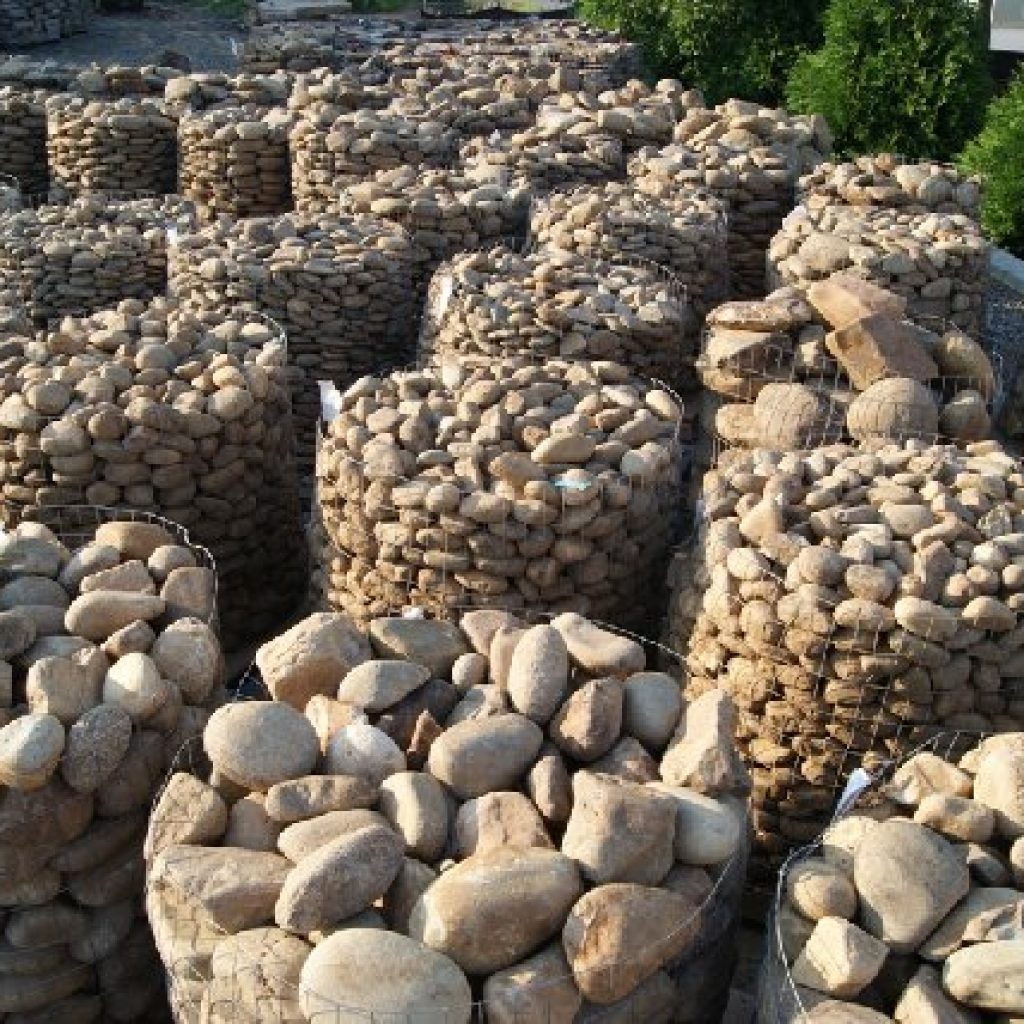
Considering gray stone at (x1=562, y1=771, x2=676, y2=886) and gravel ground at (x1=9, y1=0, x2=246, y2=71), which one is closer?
gray stone at (x1=562, y1=771, x2=676, y2=886)

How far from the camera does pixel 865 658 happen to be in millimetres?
4770

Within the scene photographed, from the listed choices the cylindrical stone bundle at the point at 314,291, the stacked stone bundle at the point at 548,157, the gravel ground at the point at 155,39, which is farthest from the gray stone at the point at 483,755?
the gravel ground at the point at 155,39

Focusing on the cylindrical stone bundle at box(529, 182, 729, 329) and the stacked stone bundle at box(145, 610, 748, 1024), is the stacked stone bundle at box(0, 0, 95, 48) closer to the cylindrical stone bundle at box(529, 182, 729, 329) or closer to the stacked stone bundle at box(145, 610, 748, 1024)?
the cylindrical stone bundle at box(529, 182, 729, 329)

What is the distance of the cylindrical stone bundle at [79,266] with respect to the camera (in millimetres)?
8773

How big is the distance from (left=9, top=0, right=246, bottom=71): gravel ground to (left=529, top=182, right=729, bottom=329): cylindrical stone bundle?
13015 mm

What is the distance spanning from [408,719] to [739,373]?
3517mm

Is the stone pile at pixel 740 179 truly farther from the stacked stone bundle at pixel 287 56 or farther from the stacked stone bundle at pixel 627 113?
the stacked stone bundle at pixel 287 56

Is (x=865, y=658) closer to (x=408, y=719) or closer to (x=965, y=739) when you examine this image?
(x=965, y=739)

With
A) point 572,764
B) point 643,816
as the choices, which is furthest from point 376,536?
point 643,816

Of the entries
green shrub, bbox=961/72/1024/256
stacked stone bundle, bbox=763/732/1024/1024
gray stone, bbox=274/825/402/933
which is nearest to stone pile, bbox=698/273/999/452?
stacked stone bundle, bbox=763/732/1024/1024

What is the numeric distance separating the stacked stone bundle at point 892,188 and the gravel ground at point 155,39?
13.1m

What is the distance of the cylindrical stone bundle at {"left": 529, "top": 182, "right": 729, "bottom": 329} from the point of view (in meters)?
8.30

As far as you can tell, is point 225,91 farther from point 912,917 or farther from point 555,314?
point 912,917

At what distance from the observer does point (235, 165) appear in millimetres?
11031
